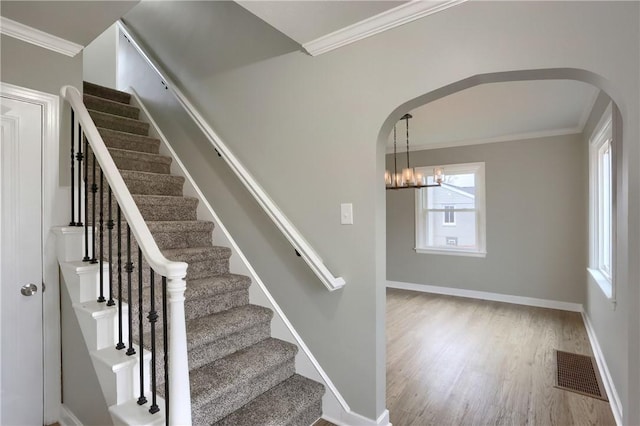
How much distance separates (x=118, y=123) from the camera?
3.30 meters

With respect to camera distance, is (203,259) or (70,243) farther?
(203,259)

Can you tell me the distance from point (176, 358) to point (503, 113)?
4.17m

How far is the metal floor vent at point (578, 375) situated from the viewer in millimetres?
2502

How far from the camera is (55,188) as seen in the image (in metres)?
2.11

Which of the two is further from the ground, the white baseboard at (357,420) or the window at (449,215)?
the window at (449,215)

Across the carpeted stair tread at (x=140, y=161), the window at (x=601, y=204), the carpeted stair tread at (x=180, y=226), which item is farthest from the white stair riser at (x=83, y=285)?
the window at (x=601, y=204)

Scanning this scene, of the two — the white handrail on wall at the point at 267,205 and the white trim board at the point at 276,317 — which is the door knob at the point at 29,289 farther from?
the white handrail on wall at the point at 267,205

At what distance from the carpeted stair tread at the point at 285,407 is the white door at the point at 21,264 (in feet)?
4.06

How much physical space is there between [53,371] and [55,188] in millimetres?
1159

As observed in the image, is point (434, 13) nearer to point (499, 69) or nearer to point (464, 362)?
point (499, 69)

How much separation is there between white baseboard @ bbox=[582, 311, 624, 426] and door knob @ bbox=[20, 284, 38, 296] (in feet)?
11.2

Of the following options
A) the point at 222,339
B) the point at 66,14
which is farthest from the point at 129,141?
the point at 222,339

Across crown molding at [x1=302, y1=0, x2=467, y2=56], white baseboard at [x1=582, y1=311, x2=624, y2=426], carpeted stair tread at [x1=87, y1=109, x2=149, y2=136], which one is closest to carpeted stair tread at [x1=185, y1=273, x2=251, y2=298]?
crown molding at [x1=302, y1=0, x2=467, y2=56]

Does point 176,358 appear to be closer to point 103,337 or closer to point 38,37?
point 103,337
